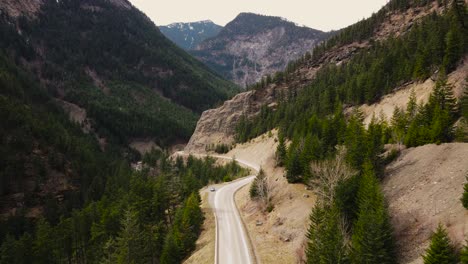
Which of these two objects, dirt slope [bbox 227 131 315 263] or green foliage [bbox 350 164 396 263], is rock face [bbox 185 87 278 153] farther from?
green foliage [bbox 350 164 396 263]

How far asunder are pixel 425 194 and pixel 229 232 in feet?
89.7

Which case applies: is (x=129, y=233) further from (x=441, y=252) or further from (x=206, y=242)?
(x=441, y=252)

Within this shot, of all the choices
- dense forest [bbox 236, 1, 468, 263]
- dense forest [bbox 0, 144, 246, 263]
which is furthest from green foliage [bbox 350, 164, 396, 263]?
dense forest [bbox 0, 144, 246, 263]

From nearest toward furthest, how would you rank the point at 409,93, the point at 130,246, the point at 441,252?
the point at 441,252, the point at 130,246, the point at 409,93

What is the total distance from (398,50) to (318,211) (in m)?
81.7

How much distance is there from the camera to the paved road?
37825mm

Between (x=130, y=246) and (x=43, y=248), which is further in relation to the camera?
(x=43, y=248)

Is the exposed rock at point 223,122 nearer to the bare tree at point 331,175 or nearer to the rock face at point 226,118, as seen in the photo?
the rock face at point 226,118

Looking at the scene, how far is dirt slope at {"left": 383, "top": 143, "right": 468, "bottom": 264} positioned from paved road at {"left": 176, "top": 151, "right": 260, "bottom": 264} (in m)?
17.9

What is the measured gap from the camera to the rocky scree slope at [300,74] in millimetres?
140875

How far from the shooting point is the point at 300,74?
16225 cm

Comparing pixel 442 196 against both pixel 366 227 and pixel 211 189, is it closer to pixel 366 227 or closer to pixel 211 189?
pixel 366 227

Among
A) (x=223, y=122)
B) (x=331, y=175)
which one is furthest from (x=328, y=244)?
(x=223, y=122)

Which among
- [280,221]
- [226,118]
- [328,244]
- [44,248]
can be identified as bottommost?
[44,248]
